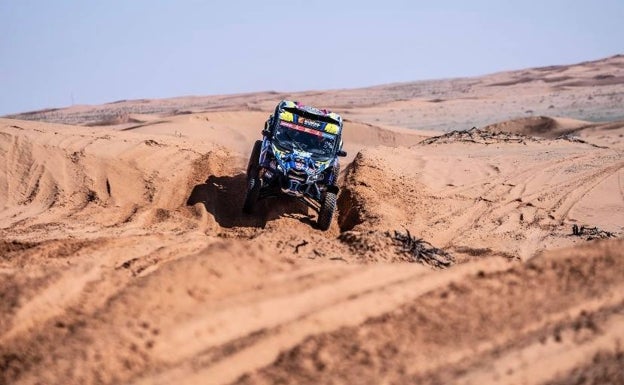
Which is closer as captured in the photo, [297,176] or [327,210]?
[327,210]

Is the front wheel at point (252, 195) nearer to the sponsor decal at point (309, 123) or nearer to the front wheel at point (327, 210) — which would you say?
the front wheel at point (327, 210)

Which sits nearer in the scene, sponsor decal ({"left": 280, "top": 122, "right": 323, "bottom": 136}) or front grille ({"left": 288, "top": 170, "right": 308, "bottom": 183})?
front grille ({"left": 288, "top": 170, "right": 308, "bottom": 183})

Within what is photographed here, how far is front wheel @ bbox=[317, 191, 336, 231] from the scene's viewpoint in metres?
11.3

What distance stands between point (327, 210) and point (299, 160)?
1.07m

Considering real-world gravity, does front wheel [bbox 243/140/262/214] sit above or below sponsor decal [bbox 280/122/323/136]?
below

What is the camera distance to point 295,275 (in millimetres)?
5621

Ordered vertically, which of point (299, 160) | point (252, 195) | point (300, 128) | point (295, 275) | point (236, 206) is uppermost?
point (300, 128)

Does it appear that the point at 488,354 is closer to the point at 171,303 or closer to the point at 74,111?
the point at 171,303

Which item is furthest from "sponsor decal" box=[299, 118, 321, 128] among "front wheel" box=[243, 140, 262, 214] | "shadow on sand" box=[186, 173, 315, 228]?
"shadow on sand" box=[186, 173, 315, 228]

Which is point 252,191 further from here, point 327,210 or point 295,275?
point 295,275

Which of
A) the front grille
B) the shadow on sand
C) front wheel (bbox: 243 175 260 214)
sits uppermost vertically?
the front grille

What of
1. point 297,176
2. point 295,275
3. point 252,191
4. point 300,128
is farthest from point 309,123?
point 295,275

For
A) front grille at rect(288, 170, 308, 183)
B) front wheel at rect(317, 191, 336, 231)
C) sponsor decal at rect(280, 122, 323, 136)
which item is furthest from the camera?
sponsor decal at rect(280, 122, 323, 136)

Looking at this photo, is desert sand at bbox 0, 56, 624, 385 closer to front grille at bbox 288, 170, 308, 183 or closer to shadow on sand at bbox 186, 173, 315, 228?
shadow on sand at bbox 186, 173, 315, 228
